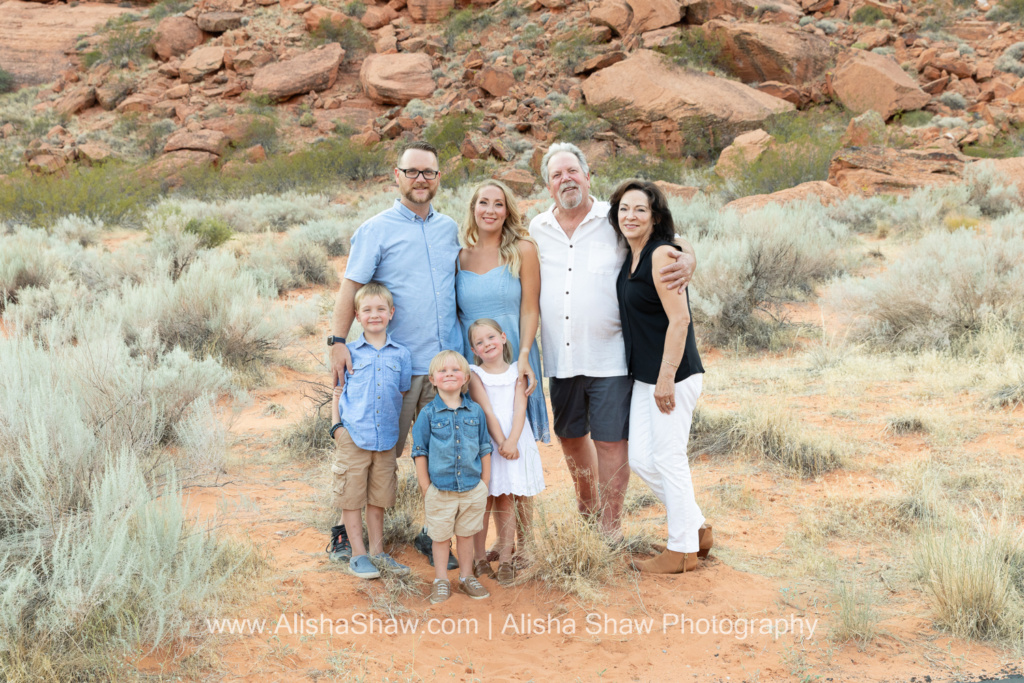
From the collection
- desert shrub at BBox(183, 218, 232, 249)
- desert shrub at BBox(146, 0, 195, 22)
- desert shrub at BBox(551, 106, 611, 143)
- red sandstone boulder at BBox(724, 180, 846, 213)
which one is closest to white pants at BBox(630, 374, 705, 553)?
desert shrub at BBox(183, 218, 232, 249)

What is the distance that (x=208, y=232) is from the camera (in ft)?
37.2

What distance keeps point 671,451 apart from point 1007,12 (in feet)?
115

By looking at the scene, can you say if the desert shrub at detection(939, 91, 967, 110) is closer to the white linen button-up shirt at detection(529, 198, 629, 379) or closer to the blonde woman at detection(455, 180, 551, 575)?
the white linen button-up shirt at detection(529, 198, 629, 379)

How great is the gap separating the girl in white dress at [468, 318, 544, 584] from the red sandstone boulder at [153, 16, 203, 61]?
1380 inches

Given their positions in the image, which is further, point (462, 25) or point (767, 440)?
point (462, 25)

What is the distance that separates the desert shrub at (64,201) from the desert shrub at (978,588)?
538 inches

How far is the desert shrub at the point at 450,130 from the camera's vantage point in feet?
75.8

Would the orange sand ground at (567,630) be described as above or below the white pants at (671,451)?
below

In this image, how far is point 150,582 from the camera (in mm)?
2676

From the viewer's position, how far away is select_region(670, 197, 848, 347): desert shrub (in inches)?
304

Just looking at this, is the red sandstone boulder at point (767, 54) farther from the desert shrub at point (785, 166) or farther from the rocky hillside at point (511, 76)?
the desert shrub at point (785, 166)

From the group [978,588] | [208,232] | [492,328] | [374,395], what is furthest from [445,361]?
[208,232]

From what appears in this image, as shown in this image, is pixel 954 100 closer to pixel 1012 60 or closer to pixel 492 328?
pixel 1012 60

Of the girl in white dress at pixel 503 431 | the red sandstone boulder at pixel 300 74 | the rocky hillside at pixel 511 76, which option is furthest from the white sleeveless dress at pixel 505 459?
the red sandstone boulder at pixel 300 74
